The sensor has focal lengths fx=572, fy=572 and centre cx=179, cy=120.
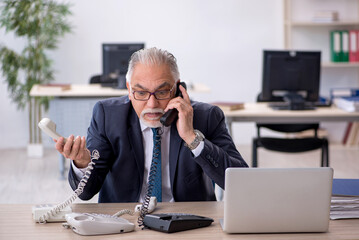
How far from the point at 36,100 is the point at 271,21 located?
2898 mm

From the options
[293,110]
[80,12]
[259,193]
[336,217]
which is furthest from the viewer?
[80,12]

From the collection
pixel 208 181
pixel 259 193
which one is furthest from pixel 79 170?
pixel 259 193

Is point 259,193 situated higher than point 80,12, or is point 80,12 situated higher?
point 80,12

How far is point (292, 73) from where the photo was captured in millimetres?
4410

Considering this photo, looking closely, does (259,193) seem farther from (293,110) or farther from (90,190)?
(293,110)

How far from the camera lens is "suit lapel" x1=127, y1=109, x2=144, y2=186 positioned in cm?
225

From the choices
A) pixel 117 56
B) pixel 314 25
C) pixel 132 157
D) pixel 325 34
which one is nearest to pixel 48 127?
pixel 132 157

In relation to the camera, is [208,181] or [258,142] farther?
[258,142]

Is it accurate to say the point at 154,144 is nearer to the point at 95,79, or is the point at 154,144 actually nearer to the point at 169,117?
the point at 169,117

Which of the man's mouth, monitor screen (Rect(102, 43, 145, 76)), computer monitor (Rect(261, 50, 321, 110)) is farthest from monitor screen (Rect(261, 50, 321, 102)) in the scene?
the man's mouth

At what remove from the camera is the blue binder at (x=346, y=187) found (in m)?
1.90

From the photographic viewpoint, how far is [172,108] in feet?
6.84

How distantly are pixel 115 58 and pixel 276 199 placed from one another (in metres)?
4.05

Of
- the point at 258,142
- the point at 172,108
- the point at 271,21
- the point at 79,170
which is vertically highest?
the point at 271,21
